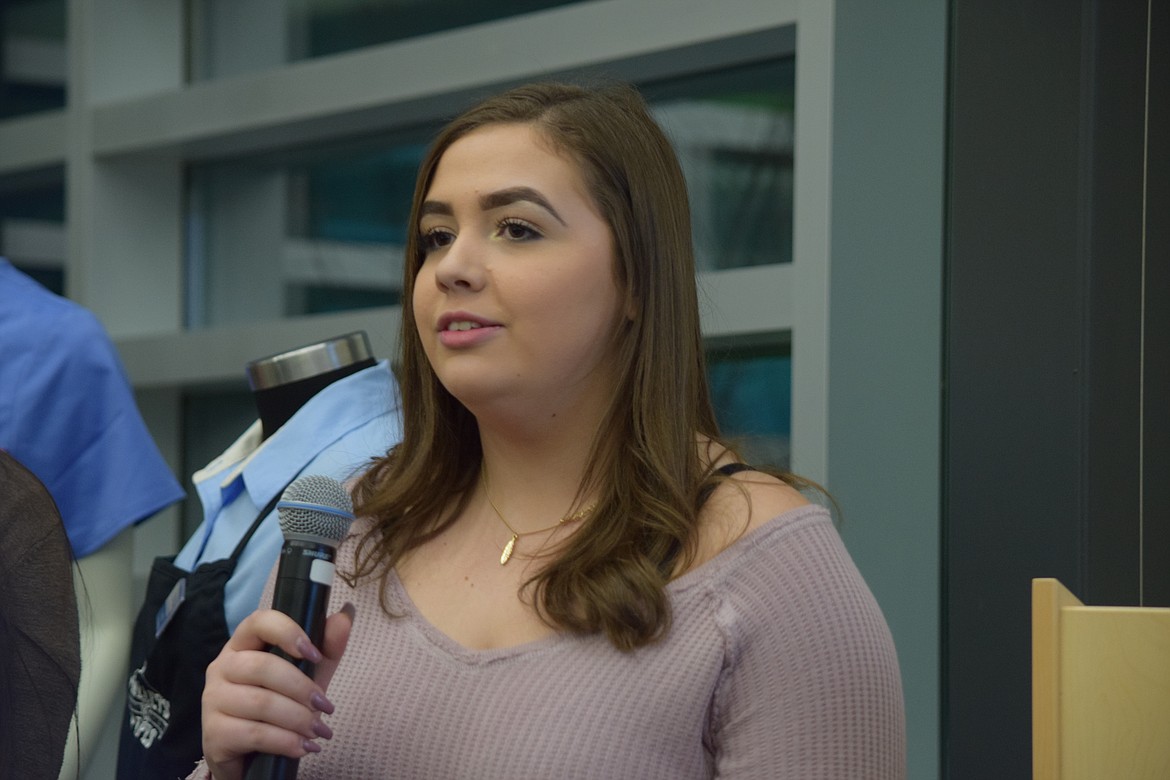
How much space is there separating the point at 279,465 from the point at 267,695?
2.36ft

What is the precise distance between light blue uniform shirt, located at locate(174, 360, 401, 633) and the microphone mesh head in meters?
0.49

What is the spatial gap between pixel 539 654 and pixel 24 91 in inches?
127

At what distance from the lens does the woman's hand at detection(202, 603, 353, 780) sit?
124 cm

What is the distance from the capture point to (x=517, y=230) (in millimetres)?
1524

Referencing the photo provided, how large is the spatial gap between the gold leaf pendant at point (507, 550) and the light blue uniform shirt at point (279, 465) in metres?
0.33

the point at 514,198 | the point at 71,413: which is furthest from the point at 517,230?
the point at 71,413

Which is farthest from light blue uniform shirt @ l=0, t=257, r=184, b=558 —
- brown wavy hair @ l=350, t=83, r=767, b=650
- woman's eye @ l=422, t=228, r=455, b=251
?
woman's eye @ l=422, t=228, r=455, b=251

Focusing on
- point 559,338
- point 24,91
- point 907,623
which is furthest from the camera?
point 24,91

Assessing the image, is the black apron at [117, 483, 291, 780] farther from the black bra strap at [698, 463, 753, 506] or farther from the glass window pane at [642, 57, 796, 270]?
the glass window pane at [642, 57, 796, 270]

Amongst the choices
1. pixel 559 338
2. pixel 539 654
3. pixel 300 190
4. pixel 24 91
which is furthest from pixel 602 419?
pixel 24 91

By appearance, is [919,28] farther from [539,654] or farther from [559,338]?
[539,654]

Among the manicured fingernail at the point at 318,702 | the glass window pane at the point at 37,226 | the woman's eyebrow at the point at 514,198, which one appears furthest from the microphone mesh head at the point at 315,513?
the glass window pane at the point at 37,226

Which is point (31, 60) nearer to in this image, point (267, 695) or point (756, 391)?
point (756, 391)

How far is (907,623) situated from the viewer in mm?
2186
